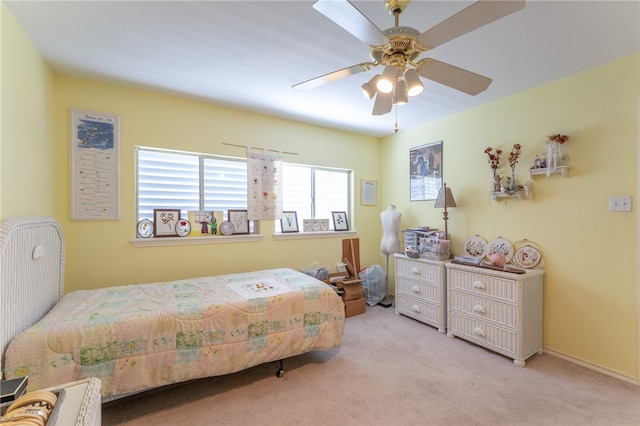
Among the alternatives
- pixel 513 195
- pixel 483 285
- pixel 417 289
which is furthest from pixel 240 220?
pixel 513 195

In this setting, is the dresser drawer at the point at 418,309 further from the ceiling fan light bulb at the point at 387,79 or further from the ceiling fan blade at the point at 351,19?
the ceiling fan blade at the point at 351,19

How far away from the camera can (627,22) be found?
1.62m

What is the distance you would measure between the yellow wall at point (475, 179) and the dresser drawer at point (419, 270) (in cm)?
47

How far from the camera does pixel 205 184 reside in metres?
2.97

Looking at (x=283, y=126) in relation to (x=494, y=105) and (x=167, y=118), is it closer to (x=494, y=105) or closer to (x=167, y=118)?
(x=167, y=118)

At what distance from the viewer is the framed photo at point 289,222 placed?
11.3 ft

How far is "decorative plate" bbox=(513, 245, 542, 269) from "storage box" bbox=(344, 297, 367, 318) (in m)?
1.67

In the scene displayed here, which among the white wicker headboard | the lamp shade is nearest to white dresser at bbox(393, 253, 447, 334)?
the lamp shade

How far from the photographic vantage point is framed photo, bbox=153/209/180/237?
268 centimetres

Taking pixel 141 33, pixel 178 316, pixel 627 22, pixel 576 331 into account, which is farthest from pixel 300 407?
pixel 627 22

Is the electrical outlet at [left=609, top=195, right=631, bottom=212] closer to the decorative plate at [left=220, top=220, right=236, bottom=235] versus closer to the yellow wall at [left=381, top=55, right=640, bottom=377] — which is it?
the yellow wall at [left=381, top=55, right=640, bottom=377]

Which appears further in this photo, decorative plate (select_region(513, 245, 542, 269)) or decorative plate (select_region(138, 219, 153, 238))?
decorative plate (select_region(138, 219, 153, 238))

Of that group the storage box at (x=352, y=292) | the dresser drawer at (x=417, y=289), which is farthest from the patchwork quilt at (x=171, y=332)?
the dresser drawer at (x=417, y=289)

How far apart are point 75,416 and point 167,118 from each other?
248 cm
